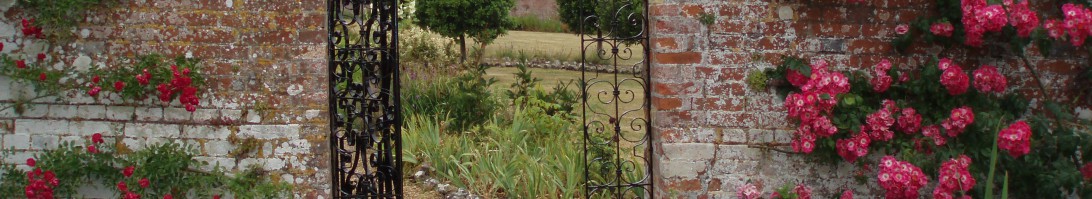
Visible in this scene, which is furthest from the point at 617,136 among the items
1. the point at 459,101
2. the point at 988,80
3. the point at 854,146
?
the point at 459,101

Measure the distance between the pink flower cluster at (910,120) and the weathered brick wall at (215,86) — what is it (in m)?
2.32

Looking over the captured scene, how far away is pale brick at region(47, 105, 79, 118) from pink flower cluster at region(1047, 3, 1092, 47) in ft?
12.6

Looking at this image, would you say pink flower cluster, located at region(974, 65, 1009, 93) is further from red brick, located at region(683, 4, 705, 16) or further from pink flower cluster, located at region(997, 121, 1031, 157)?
red brick, located at region(683, 4, 705, 16)

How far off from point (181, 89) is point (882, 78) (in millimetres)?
2784

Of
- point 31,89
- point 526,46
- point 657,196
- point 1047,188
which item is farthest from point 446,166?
point 526,46

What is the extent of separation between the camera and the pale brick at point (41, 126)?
4.26m

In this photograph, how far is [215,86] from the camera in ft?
13.8

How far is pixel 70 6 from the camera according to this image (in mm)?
4102

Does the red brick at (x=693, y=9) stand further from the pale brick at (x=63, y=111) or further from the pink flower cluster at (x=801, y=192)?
the pale brick at (x=63, y=111)

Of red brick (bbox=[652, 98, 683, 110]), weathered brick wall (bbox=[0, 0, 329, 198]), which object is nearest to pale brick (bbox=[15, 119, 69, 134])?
weathered brick wall (bbox=[0, 0, 329, 198])

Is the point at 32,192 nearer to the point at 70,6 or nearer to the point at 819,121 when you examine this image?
the point at 70,6

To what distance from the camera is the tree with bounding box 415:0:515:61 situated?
12.0m

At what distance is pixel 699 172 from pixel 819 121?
21.2 inches

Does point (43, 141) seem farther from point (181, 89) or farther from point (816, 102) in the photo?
point (816, 102)
